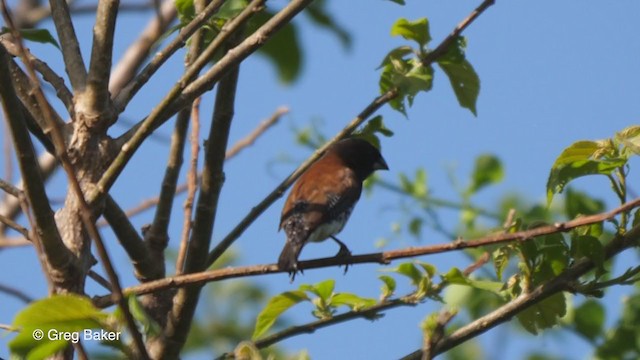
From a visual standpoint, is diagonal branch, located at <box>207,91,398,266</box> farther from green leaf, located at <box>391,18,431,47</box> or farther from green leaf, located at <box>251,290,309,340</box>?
green leaf, located at <box>251,290,309,340</box>

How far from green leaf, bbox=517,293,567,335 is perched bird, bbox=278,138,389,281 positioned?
4.63 feet

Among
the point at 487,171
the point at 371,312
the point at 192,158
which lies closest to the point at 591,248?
the point at 371,312

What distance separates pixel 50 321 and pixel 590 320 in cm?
223

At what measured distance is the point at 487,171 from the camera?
221 inches


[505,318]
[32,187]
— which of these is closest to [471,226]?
[505,318]

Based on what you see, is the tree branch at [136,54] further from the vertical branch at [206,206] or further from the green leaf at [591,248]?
the green leaf at [591,248]

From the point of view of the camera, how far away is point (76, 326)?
207cm

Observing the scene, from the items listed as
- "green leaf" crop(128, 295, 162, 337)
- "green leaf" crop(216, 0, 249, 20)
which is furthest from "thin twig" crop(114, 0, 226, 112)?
"green leaf" crop(128, 295, 162, 337)

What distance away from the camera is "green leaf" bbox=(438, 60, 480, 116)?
3557mm

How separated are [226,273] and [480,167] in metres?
3.27

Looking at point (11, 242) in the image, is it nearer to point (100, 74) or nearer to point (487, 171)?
point (487, 171)

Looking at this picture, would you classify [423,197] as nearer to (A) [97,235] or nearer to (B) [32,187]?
(B) [32,187]

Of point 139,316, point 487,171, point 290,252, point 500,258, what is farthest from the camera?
point 487,171

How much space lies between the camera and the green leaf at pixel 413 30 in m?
3.45
